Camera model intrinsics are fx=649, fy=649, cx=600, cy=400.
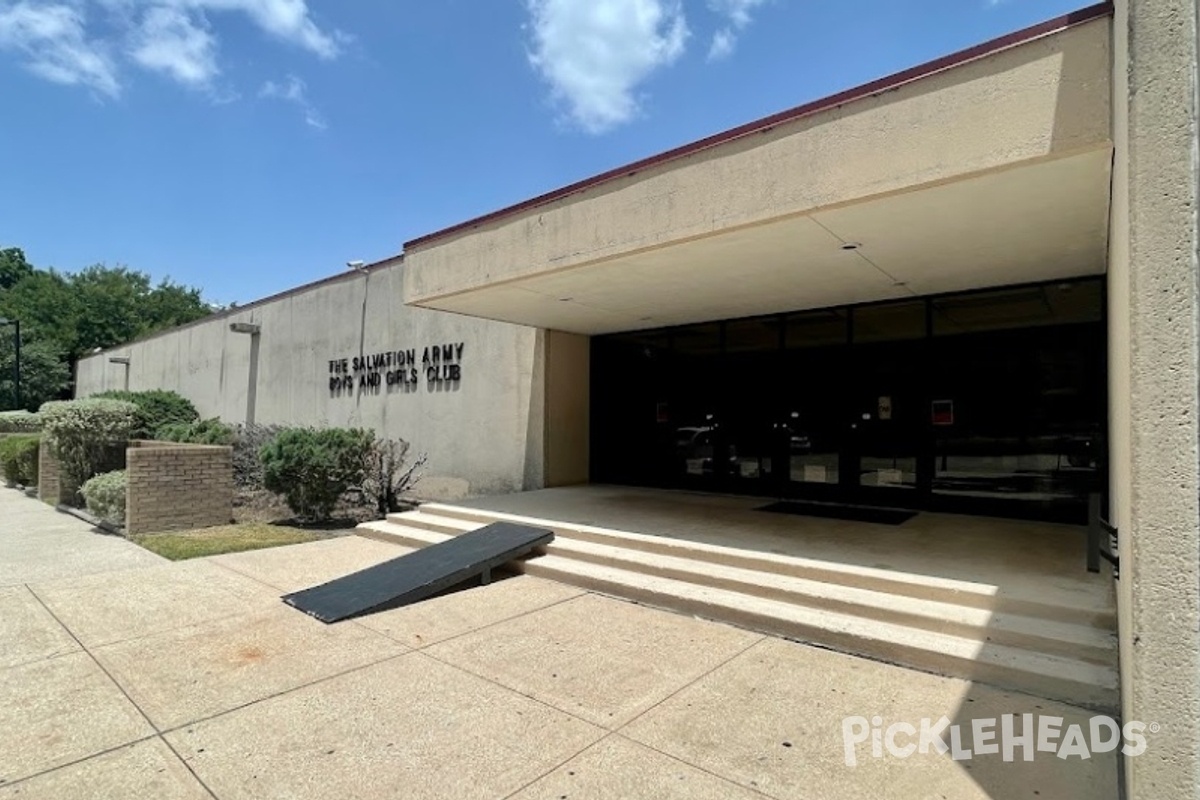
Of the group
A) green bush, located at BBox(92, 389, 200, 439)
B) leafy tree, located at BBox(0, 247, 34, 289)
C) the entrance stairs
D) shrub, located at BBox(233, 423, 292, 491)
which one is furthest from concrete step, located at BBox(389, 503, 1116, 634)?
leafy tree, located at BBox(0, 247, 34, 289)

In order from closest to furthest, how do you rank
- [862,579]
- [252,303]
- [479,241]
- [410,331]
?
[862,579] → [479,241] → [410,331] → [252,303]

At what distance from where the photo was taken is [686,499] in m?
10.0

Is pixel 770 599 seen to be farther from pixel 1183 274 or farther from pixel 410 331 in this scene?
pixel 410 331

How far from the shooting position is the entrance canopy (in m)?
4.32

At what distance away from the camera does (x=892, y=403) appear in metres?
9.02

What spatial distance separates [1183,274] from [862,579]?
151 inches

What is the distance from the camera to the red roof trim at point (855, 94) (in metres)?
4.20

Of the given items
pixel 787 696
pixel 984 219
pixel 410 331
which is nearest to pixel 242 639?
pixel 787 696

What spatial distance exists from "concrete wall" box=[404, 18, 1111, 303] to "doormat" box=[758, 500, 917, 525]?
4.30 meters

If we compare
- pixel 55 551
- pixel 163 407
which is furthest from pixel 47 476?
pixel 163 407

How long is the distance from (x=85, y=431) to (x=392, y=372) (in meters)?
5.42

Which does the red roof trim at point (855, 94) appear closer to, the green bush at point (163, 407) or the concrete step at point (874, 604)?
the concrete step at point (874, 604)

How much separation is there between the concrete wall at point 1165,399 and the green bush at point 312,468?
10004mm

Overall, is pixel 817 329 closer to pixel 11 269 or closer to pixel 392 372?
pixel 392 372
